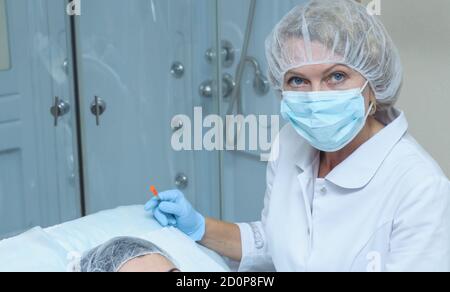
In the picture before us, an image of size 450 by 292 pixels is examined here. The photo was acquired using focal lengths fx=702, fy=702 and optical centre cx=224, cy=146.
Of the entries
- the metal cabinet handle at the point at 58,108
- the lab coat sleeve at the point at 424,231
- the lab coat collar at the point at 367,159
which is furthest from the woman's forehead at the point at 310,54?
the metal cabinet handle at the point at 58,108

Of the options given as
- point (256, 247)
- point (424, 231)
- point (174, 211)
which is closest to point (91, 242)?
point (174, 211)

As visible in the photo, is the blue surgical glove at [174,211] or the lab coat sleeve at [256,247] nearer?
the blue surgical glove at [174,211]

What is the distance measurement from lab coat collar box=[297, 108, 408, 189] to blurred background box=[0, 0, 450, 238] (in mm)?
712

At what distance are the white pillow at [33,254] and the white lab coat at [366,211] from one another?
433 millimetres

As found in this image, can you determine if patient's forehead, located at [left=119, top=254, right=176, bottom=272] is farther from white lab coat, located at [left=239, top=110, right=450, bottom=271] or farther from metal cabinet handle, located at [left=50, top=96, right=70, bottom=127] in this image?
metal cabinet handle, located at [left=50, top=96, right=70, bottom=127]

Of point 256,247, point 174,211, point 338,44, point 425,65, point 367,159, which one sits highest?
point 338,44

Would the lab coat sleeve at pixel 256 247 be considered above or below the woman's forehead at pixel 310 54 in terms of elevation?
below

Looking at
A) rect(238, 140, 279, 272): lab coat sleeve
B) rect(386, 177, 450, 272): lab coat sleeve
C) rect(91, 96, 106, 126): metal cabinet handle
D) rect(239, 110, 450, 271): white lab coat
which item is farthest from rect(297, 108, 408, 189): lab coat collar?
rect(91, 96, 106, 126): metal cabinet handle

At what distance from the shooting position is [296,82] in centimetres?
136

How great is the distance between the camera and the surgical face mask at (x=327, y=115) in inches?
51.6

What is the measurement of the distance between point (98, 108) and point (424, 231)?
4.23 ft

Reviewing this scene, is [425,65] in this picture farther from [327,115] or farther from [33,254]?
[33,254]

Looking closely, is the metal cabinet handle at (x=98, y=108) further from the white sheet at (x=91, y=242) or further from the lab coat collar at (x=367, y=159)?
the lab coat collar at (x=367, y=159)
